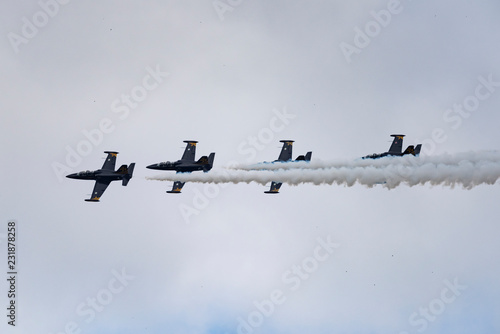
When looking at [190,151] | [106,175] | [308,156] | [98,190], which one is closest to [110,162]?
[106,175]

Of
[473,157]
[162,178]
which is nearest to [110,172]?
[162,178]

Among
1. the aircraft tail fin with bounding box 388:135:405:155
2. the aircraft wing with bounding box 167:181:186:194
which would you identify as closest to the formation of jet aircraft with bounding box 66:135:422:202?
the aircraft wing with bounding box 167:181:186:194

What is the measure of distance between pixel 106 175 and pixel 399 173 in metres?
36.6

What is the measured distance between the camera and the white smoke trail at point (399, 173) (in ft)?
199

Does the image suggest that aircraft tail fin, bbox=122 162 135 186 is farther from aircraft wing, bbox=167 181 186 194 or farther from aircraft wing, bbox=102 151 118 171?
aircraft wing, bbox=167 181 186 194

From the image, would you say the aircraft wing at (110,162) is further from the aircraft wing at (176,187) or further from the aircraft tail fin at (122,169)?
the aircraft wing at (176,187)

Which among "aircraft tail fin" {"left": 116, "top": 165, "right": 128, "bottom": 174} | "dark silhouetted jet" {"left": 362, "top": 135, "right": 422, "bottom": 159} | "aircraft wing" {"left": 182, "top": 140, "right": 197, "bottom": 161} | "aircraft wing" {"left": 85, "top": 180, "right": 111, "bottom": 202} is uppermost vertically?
"dark silhouetted jet" {"left": 362, "top": 135, "right": 422, "bottom": 159}

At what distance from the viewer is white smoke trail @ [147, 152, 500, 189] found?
2392 inches

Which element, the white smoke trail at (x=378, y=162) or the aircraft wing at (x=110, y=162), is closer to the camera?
the white smoke trail at (x=378, y=162)

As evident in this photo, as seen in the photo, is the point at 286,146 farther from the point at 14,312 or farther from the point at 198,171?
the point at 14,312

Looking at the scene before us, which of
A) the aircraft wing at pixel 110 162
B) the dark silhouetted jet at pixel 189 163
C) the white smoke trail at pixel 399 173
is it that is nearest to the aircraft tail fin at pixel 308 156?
the white smoke trail at pixel 399 173

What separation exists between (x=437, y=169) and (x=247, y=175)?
26.7 metres

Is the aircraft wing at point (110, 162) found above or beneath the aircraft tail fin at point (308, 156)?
beneath

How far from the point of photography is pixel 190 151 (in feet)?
305
